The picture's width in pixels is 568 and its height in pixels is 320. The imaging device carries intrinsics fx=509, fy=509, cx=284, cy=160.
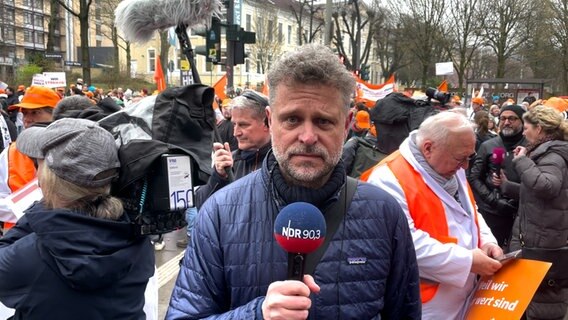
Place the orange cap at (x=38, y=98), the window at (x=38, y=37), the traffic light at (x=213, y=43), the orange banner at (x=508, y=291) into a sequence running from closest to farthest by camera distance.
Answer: the orange banner at (x=508, y=291), the orange cap at (x=38, y=98), the traffic light at (x=213, y=43), the window at (x=38, y=37)

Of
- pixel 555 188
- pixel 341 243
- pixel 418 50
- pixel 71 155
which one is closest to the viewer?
pixel 341 243

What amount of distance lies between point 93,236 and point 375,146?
288 centimetres

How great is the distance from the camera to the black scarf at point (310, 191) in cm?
171

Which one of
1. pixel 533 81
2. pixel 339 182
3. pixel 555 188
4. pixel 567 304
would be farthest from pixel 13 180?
pixel 533 81

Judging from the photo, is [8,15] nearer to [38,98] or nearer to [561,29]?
[561,29]

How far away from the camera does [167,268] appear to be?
6.44 meters

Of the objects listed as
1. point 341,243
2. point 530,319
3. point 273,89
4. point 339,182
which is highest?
point 273,89

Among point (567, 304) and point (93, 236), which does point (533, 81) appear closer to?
point (567, 304)

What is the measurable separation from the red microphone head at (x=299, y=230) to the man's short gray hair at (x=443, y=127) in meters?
1.62

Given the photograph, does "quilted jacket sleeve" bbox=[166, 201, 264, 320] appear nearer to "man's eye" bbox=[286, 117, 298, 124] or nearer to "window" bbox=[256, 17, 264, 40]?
"man's eye" bbox=[286, 117, 298, 124]

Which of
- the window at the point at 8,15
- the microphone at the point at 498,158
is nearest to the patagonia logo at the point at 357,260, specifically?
the microphone at the point at 498,158

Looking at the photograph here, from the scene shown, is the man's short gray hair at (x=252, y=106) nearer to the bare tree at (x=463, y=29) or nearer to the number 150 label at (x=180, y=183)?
the number 150 label at (x=180, y=183)

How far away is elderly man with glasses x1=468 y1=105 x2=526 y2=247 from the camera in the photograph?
5238 mm

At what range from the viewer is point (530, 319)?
429 centimetres
